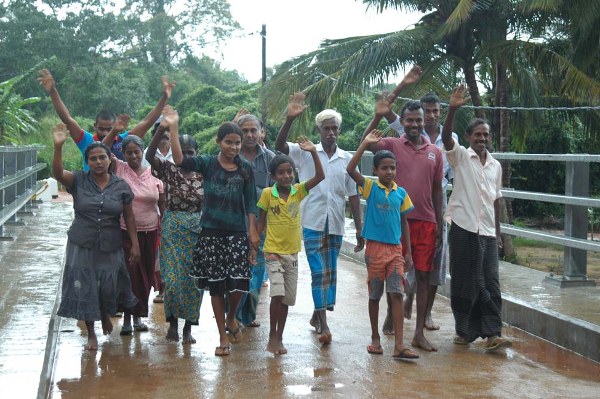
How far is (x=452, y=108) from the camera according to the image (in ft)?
21.8

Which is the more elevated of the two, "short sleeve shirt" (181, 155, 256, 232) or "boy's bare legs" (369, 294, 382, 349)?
"short sleeve shirt" (181, 155, 256, 232)

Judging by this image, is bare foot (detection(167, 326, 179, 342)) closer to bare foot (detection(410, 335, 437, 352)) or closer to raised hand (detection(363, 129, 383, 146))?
bare foot (detection(410, 335, 437, 352))

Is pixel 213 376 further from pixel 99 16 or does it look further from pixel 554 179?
pixel 99 16

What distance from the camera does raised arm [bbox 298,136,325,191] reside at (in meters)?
6.74

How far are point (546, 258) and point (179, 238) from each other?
9933mm

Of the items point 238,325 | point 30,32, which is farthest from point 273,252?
point 30,32

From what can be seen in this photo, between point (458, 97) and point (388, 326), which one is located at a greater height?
point (458, 97)

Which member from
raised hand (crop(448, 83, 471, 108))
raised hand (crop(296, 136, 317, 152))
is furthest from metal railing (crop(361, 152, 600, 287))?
raised hand (crop(296, 136, 317, 152))

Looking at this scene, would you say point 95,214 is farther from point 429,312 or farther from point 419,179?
point 429,312

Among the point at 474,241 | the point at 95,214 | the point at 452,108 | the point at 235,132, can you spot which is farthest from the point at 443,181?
the point at 95,214

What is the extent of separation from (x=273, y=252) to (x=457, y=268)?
4.41ft

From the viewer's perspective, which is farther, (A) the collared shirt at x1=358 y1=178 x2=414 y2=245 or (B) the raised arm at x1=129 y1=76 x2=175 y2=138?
(B) the raised arm at x1=129 y1=76 x2=175 y2=138

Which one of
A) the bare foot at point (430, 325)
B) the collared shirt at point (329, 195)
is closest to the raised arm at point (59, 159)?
the collared shirt at point (329, 195)

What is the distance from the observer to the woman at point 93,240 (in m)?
6.69
